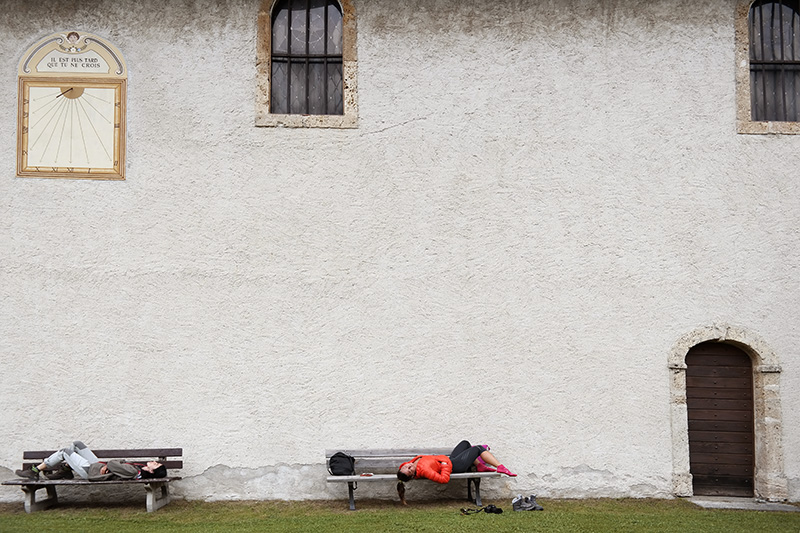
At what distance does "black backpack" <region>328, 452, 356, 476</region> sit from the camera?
24.9 feet

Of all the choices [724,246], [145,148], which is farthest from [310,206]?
[724,246]

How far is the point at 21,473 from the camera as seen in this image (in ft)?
24.3

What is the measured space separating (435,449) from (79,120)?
5.10 metres

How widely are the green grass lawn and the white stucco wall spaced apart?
0.34 meters

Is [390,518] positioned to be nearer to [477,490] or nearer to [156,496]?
[477,490]

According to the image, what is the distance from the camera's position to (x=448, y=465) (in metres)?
7.53

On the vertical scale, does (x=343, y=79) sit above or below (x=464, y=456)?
above

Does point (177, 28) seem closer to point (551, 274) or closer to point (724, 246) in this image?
point (551, 274)

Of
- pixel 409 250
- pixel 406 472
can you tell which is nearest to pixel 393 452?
pixel 406 472

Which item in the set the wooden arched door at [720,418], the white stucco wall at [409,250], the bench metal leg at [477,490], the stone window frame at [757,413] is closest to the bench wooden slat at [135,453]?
the white stucco wall at [409,250]

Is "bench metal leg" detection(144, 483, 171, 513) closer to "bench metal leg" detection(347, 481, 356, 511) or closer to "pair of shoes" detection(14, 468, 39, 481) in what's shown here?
"pair of shoes" detection(14, 468, 39, 481)

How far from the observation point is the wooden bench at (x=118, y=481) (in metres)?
7.31

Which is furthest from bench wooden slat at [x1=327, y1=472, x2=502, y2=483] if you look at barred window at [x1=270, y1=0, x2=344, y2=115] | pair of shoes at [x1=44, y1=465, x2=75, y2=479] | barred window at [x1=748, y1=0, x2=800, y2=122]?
barred window at [x1=748, y1=0, x2=800, y2=122]

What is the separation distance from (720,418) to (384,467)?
3690 mm
